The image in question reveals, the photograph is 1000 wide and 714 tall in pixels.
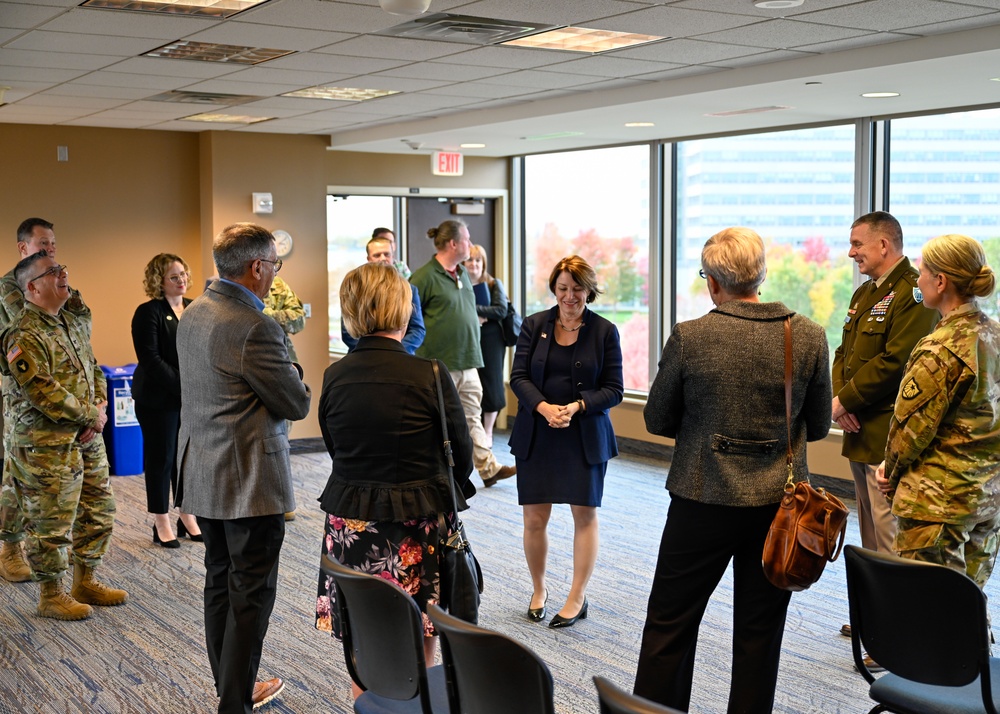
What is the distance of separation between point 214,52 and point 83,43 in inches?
24.0

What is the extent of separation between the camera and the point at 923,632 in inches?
102

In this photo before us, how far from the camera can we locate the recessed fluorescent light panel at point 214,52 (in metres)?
4.89

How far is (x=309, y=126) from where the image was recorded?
8.22 meters

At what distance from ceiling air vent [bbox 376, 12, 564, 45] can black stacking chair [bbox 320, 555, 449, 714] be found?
2481 millimetres

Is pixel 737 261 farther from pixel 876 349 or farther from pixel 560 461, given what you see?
pixel 560 461

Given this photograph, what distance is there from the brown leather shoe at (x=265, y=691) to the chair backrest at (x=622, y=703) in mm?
2327

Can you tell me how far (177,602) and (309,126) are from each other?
4.44 metres

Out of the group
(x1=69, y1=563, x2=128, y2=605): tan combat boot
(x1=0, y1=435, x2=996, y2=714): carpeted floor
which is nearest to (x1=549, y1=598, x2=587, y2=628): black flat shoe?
(x1=0, y1=435, x2=996, y2=714): carpeted floor

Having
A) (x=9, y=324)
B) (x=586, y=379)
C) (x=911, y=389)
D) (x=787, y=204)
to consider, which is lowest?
(x=586, y=379)

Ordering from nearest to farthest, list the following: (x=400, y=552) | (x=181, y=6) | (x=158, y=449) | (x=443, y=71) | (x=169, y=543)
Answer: (x=400, y=552)
(x=181, y=6)
(x=443, y=71)
(x=158, y=449)
(x=169, y=543)

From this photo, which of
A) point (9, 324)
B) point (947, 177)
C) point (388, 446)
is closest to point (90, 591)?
point (9, 324)

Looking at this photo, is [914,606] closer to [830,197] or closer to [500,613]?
[500,613]

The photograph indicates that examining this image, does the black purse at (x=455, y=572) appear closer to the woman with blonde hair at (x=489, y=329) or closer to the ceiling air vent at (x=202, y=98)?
the ceiling air vent at (x=202, y=98)

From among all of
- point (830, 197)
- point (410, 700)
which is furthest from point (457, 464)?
point (830, 197)
